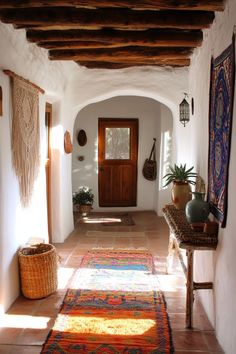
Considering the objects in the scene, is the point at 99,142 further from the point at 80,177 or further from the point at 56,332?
the point at 56,332

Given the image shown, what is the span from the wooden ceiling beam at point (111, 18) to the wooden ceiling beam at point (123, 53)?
95 cm

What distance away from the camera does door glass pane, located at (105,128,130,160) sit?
7008mm

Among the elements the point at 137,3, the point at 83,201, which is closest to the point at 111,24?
the point at 137,3

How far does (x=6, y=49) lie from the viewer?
2.88 meters

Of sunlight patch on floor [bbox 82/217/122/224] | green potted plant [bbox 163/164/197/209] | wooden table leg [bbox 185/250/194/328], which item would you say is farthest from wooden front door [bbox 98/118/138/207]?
wooden table leg [bbox 185/250/194/328]

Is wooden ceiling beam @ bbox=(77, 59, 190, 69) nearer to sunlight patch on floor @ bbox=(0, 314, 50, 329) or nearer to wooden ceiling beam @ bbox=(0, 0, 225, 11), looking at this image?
wooden ceiling beam @ bbox=(0, 0, 225, 11)

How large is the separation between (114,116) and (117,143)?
0.52 m

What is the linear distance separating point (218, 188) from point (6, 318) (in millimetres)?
1889

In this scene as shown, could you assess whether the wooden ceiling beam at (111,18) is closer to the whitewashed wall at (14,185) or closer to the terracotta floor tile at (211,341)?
the whitewashed wall at (14,185)

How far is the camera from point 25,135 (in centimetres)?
326

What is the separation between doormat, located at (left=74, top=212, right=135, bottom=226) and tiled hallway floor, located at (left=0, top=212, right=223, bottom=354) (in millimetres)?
1135

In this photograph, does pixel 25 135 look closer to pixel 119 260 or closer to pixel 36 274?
pixel 36 274

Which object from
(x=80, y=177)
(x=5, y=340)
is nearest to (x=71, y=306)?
(x=5, y=340)

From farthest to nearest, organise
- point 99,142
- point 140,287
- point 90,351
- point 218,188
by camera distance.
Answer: point 99,142
point 140,287
point 218,188
point 90,351
